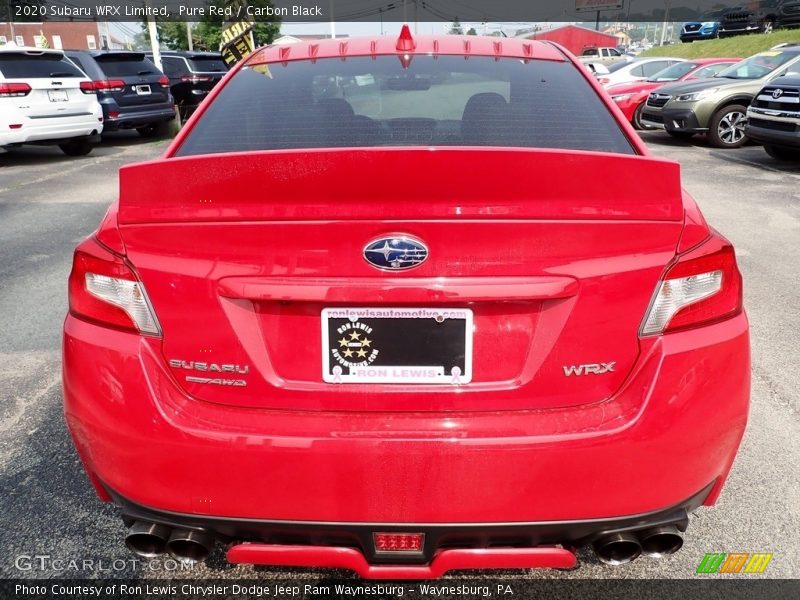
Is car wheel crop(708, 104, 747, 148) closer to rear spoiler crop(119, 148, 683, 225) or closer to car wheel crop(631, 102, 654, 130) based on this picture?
car wheel crop(631, 102, 654, 130)

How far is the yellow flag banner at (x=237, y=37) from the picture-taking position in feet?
57.3

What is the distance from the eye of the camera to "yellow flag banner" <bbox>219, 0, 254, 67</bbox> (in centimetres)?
1747

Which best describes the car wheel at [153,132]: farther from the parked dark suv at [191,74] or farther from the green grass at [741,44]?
the green grass at [741,44]

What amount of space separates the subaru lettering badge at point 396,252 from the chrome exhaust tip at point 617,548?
88 cm

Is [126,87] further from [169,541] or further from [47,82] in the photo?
[169,541]

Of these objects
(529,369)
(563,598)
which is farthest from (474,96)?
(563,598)

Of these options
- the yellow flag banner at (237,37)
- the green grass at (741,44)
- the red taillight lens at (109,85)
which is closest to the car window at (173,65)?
the yellow flag banner at (237,37)

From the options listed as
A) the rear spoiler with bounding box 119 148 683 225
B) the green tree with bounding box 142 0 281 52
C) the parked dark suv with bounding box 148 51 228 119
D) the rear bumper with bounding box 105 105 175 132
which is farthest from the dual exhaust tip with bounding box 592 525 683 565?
the green tree with bounding box 142 0 281 52

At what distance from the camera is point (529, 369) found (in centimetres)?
160

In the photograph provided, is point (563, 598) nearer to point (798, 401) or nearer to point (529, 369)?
point (529, 369)

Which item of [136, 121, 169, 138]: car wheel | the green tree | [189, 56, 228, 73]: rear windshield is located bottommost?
[136, 121, 169, 138]: car wheel

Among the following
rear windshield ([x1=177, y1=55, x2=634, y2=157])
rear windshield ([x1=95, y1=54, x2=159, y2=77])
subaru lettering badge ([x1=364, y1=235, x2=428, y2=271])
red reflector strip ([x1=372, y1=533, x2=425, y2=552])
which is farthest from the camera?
A: rear windshield ([x1=95, y1=54, x2=159, y2=77])

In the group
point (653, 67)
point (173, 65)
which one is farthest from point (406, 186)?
point (173, 65)

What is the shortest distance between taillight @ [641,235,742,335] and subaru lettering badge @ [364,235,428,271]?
0.59 m
